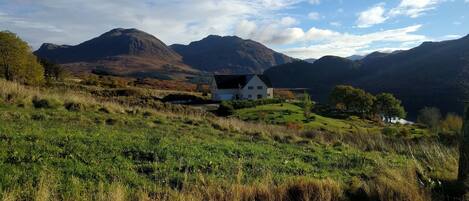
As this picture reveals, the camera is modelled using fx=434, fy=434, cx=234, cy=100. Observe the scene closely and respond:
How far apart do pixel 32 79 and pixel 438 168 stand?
54575 mm

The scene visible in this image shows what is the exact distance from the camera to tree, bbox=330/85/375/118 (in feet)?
286

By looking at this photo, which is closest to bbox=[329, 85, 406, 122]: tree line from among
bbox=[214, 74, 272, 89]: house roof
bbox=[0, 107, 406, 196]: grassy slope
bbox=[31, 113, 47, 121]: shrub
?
bbox=[214, 74, 272, 89]: house roof

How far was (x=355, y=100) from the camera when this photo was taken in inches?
3457

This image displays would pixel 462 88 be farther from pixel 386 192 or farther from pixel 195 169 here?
pixel 195 169

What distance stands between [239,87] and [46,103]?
72391mm

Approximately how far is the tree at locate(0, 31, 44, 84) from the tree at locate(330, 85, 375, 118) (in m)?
58.5

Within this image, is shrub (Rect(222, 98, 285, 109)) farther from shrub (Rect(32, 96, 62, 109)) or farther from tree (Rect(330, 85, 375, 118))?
shrub (Rect(32, 96, 62, 109))

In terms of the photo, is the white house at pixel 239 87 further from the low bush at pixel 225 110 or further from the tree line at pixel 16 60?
the tree line at pixel 16 60

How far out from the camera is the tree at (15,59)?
5206cm

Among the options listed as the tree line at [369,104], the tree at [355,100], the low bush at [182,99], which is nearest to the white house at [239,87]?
the low bush at [182,99]

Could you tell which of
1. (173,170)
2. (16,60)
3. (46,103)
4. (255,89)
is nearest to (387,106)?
(255,89)

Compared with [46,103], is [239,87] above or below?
below

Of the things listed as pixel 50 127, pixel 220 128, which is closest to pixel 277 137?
pixel 220 128

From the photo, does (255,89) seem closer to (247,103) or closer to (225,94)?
(225,94)
